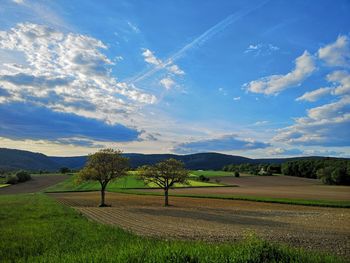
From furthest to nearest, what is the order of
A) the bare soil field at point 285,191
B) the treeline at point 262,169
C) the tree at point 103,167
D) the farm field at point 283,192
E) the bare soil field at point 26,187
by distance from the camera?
1. the treeline at point 262,169
2. the bare soil field at point 26,187
3. the bare soil field at point 285,191
4. the farm field at point 283,192
5. the tree at point 103,167

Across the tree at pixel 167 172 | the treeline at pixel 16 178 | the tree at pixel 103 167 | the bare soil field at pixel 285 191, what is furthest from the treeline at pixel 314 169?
the treeline at pixel 16 178

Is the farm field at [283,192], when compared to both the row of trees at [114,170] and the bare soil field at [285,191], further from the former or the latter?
the row of trees at [114,170]

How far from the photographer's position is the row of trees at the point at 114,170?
57906 mm

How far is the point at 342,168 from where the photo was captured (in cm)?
11769

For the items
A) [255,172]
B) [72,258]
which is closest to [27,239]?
[72,258]

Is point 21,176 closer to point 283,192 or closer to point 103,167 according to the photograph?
point 103,167

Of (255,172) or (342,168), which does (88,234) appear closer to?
(342,168)

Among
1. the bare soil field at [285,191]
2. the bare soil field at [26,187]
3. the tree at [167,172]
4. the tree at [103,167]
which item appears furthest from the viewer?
the bare soil field at [26,187]

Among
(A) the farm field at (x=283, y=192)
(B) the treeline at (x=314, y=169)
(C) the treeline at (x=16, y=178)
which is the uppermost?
(B) the treeline at (x=314, y=169)

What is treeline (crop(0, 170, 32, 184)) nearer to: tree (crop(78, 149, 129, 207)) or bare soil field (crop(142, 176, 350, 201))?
bare soil field (crop(142, 176, 350, 201))

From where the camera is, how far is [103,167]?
5800 cm

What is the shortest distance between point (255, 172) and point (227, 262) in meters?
167

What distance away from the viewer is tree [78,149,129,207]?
57.8 metres

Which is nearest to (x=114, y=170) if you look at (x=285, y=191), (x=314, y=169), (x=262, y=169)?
(x=285, y=191)
